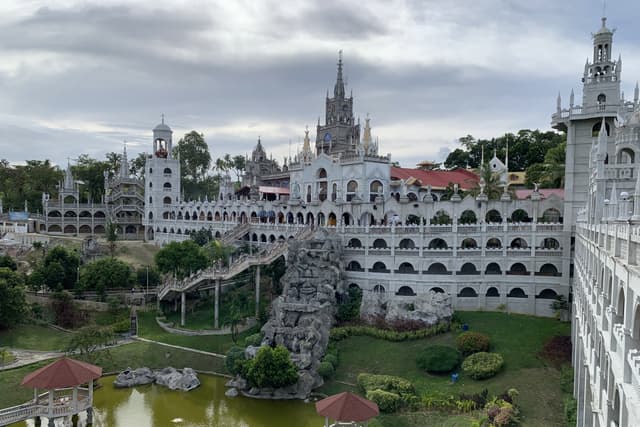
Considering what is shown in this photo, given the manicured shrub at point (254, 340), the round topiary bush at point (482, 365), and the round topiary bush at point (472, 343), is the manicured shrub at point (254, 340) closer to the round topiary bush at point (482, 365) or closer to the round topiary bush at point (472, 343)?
the round topiary bush at point (472, 343)

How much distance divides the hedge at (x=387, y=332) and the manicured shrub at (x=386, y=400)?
839cm

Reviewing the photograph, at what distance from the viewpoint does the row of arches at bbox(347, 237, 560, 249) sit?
4477 centimetres

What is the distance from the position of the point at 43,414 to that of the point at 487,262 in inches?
1373

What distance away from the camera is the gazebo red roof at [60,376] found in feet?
91.7

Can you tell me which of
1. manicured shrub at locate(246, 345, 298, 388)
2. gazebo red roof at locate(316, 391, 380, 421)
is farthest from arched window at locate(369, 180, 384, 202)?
gazebo red roof at locate(316, 391, 380, 421)

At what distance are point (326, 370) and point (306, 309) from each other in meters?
5.92

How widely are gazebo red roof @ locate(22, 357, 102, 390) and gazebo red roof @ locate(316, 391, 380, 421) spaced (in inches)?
535

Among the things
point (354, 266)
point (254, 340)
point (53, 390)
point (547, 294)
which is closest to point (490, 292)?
point (547, 294)

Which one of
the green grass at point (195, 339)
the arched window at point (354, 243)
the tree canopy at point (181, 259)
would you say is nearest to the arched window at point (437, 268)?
the arched window at point (354, 243)

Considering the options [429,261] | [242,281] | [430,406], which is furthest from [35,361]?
[429,261]

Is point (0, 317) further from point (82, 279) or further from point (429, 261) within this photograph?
point (429, 261)

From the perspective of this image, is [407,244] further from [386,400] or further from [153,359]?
[153,359]

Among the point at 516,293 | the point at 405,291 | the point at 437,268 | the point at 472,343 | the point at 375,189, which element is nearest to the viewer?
the point at 472,343

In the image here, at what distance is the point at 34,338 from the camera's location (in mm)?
42906
